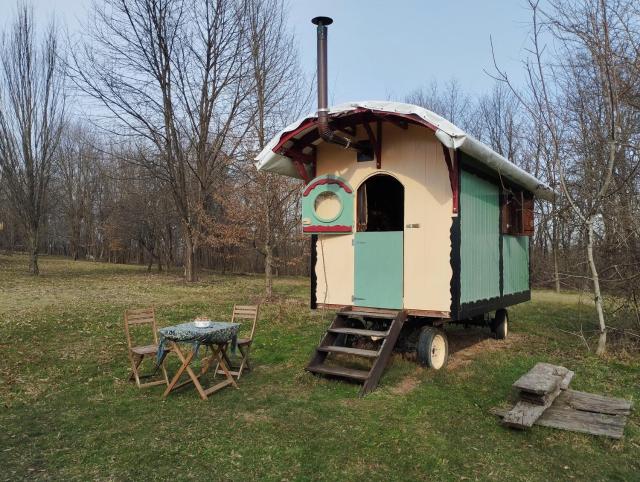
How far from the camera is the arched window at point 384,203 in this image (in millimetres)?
8859

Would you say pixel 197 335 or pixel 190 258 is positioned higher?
pixel 190 258

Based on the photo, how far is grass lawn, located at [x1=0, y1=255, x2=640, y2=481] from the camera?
3.74 meters

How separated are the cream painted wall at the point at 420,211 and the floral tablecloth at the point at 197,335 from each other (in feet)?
7.08

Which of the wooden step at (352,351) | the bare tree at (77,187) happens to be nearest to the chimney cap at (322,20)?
the wooden step at (352,351)

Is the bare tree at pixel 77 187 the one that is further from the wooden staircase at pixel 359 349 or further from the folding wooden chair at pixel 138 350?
the wooden staircase at pixel 359 349

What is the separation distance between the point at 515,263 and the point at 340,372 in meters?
5.10

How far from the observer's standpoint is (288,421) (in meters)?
4.71

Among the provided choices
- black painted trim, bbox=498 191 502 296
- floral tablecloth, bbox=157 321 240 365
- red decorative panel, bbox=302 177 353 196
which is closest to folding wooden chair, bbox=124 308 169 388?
floral tablecloth, bbox=157 321 240 365

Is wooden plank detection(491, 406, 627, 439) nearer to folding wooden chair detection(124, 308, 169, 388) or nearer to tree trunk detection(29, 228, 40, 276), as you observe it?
folding wooden chair detection(124, 308, 169, 388)

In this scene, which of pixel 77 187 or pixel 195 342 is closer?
pixel 195 342

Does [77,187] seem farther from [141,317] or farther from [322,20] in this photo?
[322,20]

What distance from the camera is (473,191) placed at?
7078mm

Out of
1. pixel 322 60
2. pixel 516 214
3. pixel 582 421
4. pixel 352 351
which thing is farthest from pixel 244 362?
pixel 516 214

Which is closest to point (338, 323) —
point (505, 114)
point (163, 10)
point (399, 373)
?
point (399, 373)
